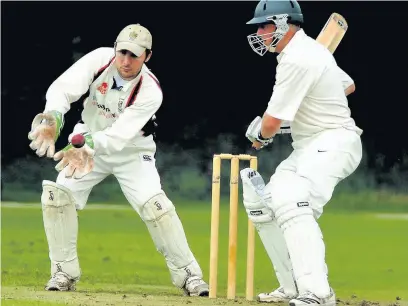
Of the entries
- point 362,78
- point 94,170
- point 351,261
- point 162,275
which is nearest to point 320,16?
point 362,78

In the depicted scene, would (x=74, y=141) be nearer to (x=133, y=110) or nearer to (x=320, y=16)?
(x=133, y=110)

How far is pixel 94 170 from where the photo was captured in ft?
20.0

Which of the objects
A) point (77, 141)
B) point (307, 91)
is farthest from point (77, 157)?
point (307, 91)

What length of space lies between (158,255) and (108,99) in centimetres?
258

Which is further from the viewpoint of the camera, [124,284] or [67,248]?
[124,284]

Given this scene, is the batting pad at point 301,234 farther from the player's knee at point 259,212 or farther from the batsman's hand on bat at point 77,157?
the batsman's hand on bat at point 77,157

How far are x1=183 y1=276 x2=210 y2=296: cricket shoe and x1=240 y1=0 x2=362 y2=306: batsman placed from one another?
0.59 m

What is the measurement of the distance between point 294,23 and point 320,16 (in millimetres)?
3415

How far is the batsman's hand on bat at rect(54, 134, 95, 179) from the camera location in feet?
18.1

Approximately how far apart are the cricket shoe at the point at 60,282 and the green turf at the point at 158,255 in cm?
8

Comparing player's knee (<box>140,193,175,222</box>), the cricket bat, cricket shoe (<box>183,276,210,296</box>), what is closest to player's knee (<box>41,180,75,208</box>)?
player's knee (<box>140,193,175,222</box>)

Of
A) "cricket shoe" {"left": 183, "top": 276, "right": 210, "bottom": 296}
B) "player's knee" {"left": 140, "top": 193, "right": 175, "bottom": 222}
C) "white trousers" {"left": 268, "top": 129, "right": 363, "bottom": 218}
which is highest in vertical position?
"white trousers" {"left": 268, "top": 129, "right": 363, "bottom": 218}

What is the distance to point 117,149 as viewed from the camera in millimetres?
5793

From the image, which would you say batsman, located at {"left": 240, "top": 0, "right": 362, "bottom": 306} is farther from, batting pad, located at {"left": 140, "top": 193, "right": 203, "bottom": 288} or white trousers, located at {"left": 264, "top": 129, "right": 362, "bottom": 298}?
batting pad, located at {"left": 140, "top": 193, "right": 203, "bottom": 288}
